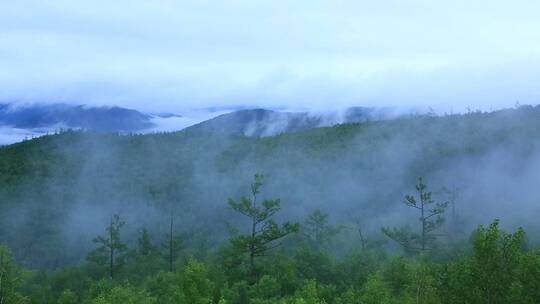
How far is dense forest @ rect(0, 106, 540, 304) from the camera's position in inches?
1430

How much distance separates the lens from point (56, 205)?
7672 inches

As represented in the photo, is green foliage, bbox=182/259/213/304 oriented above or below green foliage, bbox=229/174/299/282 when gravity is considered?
below

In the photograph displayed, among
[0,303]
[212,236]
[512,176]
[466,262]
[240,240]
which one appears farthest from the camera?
[512,176]

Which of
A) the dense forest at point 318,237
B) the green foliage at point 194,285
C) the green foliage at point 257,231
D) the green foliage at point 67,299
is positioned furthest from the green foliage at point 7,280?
the green foliage at point 67,299

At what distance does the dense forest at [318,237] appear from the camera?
3631 cm

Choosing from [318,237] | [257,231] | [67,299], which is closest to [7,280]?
[257,231]

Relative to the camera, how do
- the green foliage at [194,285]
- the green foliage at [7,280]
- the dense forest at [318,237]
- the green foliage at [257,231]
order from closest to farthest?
the dense forest at [318,237]
the green foliage at [194,285]
the green foliage at [7,280]
the green foliage at [257,231]

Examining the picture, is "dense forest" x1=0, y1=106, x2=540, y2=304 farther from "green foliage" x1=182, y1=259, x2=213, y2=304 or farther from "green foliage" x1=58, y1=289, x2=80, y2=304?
"green foliage" x1=58, y1=289, x2=80, y2=304

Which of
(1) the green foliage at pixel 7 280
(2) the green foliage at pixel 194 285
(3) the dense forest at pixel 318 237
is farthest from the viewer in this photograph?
(1) the green foliage at pixel 7 280

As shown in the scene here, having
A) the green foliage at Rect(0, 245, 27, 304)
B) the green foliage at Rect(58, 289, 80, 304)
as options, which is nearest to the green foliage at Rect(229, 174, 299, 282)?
the green foliage at Rect(0, 245, 27, 304)

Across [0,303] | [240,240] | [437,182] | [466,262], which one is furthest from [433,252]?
[437,182]

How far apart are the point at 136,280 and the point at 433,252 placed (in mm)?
39098

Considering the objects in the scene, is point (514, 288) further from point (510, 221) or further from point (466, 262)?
point (510, 221)

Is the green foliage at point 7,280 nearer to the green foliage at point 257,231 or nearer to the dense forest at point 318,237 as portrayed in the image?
the dense forest at point 318,237
